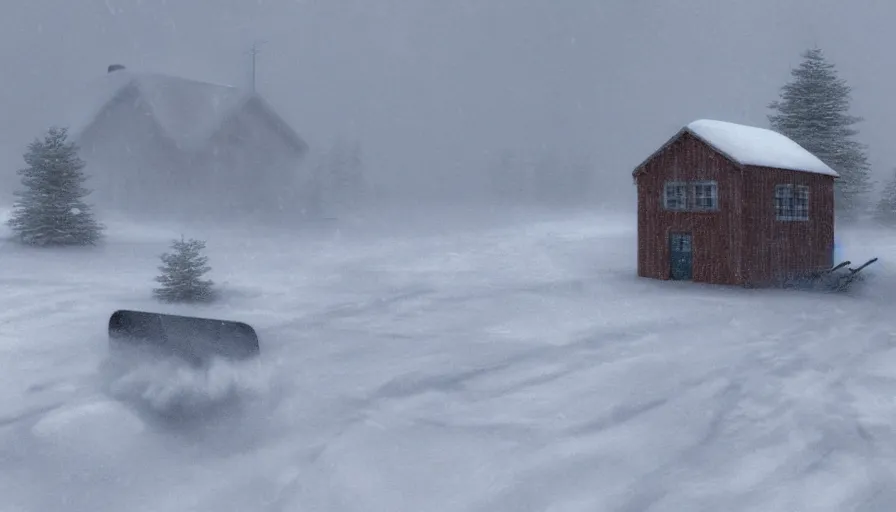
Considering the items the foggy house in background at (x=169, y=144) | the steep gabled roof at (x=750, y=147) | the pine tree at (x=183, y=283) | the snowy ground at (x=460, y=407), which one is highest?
the foggy house in background at (x=169, y=144)

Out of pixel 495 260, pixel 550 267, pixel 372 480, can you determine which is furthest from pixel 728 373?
pixel 495 260

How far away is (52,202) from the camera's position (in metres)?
23.6

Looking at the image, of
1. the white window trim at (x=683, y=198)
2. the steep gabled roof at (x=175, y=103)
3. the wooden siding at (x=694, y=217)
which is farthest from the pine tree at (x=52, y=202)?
the white window trim at (x=683, y=198)

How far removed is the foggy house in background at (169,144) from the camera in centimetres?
3775

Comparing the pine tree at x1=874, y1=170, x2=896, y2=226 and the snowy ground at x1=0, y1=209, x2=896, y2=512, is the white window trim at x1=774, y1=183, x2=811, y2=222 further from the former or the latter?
the pine tree at x1=874, y1=170, x2=896, y2=226

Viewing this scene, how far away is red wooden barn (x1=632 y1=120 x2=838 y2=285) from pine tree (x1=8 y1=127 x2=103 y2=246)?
19.3m

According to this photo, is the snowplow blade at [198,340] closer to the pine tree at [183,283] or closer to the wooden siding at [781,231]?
the pine tree at [183,283]

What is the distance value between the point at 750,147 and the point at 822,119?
1790cm

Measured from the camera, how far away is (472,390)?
9.82 metres

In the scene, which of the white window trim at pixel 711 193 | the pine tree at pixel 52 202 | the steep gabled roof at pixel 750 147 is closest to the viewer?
the steep gabled roof at pixel 750 147

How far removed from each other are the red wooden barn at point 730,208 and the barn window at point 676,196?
0.10 feet

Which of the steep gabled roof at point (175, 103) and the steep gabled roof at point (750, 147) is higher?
the steep gabled roof at point (175, 103)

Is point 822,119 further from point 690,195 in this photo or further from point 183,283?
point 183,283

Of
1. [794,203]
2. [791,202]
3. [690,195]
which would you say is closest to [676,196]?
[690,195]
